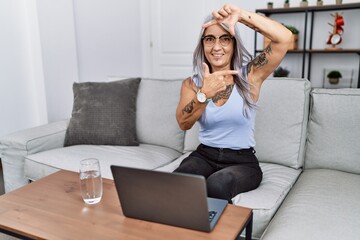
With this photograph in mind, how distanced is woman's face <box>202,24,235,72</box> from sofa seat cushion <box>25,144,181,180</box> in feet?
2.30

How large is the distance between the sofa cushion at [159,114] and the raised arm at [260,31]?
2.43 ft

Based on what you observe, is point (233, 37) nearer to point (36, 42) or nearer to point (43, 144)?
point (43, 144)

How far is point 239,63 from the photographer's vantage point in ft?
5.25

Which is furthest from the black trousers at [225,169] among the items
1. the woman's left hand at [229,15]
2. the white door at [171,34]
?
the white door at [171,34]

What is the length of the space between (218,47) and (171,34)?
9.66ft

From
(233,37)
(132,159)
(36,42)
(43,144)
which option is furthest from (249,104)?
(36,42)

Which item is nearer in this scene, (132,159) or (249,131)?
(249,131)

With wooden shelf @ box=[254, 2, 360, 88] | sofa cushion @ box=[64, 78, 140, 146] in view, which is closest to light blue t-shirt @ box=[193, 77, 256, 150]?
sofa cushion @ box=[64, 78, 140, 146]

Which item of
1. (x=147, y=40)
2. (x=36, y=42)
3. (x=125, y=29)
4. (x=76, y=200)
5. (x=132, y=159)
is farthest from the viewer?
(x=147, y=40)

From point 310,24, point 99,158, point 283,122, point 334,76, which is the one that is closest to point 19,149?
point 99,158

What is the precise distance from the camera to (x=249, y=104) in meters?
1.56

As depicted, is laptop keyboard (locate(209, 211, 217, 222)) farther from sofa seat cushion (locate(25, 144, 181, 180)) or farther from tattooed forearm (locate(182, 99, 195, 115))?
sofa seat cushion (locate(25, 144, 181, 180))

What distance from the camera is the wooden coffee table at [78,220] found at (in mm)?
1029

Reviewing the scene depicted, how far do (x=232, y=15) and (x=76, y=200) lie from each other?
0.92 m
